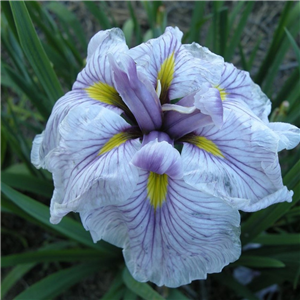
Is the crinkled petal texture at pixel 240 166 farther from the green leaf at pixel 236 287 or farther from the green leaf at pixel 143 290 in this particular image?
the green leaf at pixel 236 287

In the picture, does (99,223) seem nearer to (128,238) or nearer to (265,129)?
(128,238)

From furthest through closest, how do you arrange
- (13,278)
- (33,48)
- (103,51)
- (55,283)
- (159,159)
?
(13,278)
(55,283)
(33,48)
(103,51)
(159,159)

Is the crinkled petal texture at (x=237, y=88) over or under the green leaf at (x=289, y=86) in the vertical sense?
over

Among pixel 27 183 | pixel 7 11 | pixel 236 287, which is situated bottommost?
pixel 236 287

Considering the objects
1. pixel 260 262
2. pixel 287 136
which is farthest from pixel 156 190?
pixel 260 262

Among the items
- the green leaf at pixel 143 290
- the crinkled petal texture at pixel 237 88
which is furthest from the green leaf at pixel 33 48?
the green leaf at pixel 143 290

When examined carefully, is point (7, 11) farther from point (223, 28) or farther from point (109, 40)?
point (223, 28)

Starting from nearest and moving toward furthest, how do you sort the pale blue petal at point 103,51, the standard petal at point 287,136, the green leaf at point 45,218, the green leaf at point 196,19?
1. the standard petal at point 287,136
2. the pale blue petal at point 103,51
3. the green leaf at point 45,218
4. the green leaf at point 196,19

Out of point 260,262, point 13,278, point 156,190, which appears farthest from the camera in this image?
point 13,278
